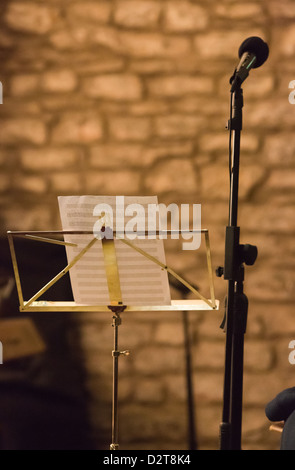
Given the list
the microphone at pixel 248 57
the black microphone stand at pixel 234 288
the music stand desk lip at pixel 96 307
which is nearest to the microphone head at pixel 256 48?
the microphone at pixel 248 57

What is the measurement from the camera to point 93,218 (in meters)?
1.75

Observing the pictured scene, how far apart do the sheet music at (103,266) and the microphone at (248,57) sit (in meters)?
0.49

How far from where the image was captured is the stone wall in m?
2.56

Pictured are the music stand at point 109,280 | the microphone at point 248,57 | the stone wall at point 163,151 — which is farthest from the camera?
the stone wall at point 163,151

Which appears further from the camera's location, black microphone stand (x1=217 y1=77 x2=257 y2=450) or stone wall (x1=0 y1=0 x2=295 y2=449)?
stone wall (x1=0 y1=0 x2=295 y2=449)

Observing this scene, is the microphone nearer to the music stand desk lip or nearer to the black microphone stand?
the black microphone stand

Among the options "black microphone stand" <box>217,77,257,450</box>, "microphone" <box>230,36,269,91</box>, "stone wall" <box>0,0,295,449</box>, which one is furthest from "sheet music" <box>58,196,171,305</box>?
"stone wall" <box>0,0,295,449</box>

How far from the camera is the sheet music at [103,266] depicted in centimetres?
175

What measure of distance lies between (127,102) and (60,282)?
3.44ft

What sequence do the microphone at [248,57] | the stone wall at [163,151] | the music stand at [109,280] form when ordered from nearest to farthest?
the microphone at [248,57]
the music stand at [109,280]
the stone wall at [163,151]

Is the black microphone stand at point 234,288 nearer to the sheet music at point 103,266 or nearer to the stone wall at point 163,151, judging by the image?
the sheet music at point 103,266

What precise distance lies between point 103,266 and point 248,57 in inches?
35.4

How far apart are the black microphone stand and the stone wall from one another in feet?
3.42
